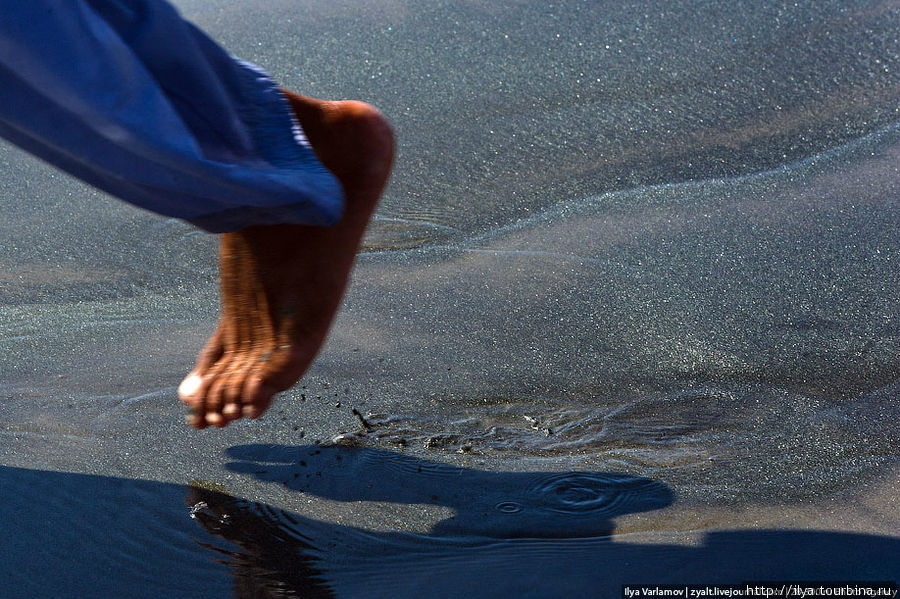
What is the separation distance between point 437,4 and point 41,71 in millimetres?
2570

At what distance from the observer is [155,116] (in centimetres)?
119

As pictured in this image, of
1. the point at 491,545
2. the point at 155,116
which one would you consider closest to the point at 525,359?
the point at 491,545

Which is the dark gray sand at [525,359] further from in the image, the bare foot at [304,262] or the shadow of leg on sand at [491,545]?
the bare foot at [304,262]

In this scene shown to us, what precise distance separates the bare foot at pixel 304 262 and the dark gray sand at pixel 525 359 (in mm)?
236

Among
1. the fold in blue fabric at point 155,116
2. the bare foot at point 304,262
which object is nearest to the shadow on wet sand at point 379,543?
the bare foot at point 304,262

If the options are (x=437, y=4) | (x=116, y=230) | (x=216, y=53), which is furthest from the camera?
(x=437, y=4)

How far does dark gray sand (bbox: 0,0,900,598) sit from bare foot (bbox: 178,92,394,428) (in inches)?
9.3

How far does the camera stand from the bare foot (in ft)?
4.91

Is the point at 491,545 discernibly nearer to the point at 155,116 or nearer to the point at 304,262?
the point at 304,262

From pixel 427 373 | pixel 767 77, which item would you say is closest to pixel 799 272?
pixel 427 373

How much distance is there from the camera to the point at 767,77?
3049mm

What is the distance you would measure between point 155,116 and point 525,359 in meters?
0.96

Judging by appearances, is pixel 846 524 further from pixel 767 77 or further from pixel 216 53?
pixel 767 77

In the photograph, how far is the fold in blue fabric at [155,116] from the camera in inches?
44.2
